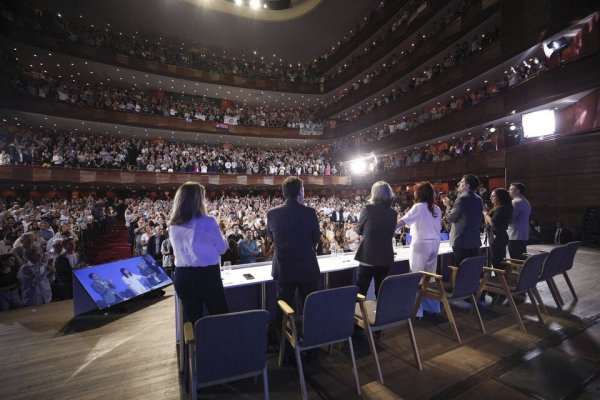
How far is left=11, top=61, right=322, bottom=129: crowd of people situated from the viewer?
12750mm

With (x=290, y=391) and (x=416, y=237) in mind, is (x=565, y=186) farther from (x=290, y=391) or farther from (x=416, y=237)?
(x=290, y=391)

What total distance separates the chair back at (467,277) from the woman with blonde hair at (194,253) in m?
2.17

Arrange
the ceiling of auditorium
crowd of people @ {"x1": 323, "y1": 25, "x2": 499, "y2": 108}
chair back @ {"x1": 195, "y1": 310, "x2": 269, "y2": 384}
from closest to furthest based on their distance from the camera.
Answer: chair back @ {"x1": 195, "y1": 310, "x2": 269, "y2": 384} < crowd of people @ {"x1": 323, "y1": 25, "x2": 499, "y2": 108} < the ceiling of auditorium

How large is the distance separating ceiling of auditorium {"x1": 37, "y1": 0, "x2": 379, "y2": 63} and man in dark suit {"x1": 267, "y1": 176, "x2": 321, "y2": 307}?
1908 cm

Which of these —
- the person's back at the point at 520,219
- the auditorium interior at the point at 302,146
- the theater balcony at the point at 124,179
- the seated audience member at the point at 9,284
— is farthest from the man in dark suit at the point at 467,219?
the theater balcony at the point at 124,179

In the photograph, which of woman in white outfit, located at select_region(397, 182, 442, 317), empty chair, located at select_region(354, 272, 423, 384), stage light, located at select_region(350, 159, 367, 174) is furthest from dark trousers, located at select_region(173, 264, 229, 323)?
stage light, located at select_region(350, 159, 367, 174)

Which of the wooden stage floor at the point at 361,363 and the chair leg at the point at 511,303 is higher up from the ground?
the chair leg at the point at 511,303

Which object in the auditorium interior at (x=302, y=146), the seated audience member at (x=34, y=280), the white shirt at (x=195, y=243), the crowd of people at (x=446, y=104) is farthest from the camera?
the crowd of people at (x=446, y=104)

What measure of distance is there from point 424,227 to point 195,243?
227 centimetres

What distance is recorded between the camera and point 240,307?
2.93 m

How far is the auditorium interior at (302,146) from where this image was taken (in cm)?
238

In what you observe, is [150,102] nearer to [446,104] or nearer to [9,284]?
[9,284]

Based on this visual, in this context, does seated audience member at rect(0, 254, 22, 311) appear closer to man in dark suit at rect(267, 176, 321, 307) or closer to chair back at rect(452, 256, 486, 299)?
man in dark suit at rect(267, 176, 321, 307)

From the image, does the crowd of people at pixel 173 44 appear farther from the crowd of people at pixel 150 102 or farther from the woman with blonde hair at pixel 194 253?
the woman with blonde hair at pixel 194 253
